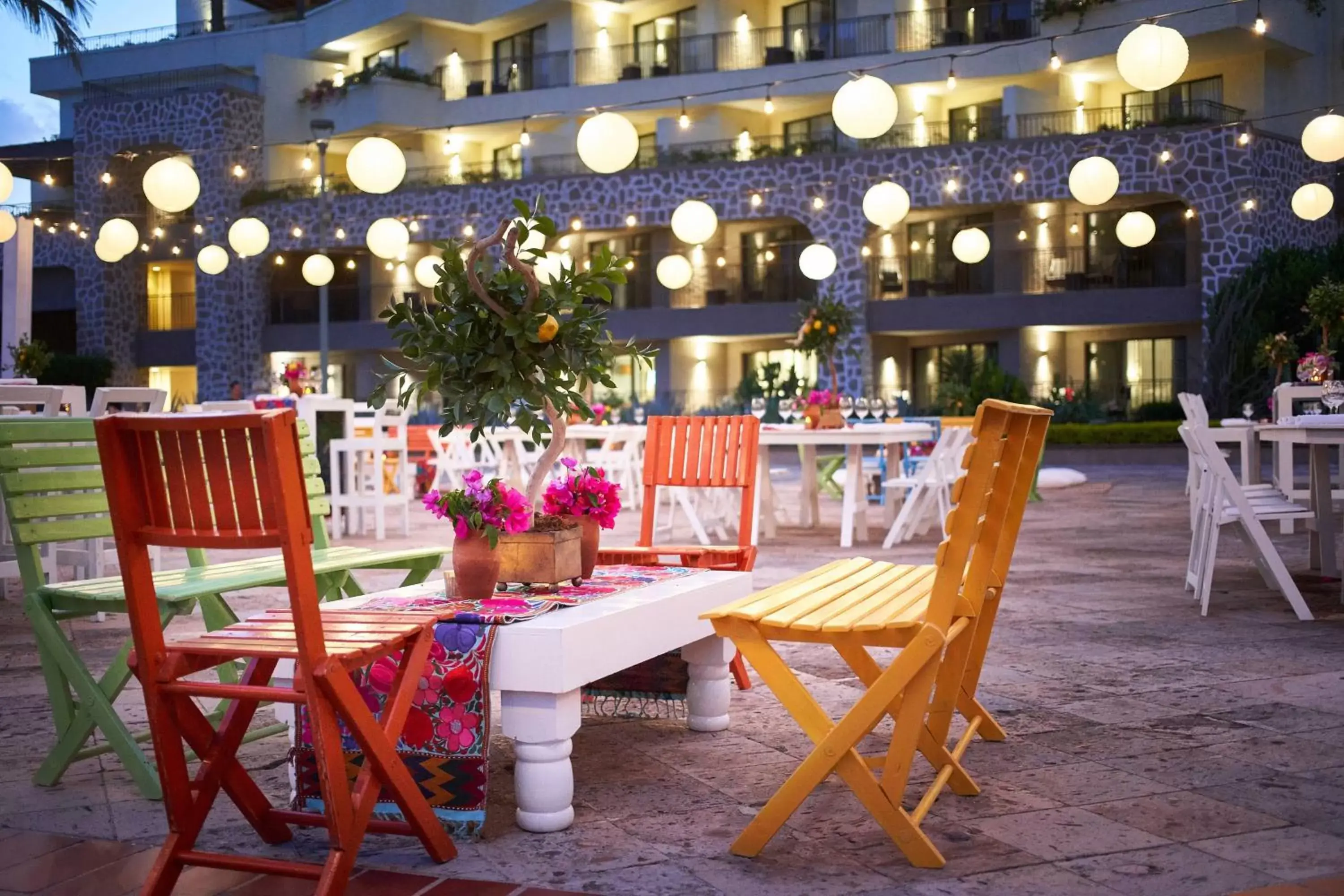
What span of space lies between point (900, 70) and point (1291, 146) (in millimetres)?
5913

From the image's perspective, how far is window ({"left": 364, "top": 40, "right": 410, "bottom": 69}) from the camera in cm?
2664

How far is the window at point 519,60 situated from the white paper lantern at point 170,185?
17255mm

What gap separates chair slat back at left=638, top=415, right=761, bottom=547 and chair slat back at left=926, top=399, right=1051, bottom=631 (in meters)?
1.19

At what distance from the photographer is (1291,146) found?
1967 cm

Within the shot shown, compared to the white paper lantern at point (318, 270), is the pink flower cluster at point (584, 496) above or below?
below

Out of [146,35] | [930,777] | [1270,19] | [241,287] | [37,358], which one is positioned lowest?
[930,777]

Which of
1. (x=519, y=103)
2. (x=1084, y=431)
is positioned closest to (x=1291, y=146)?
(x=1084, y=431)

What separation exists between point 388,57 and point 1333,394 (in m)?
24.1

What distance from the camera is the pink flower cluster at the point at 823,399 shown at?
8.46 m

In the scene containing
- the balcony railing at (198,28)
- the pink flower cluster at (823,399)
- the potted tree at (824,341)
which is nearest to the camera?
the potted tree at (824,341)

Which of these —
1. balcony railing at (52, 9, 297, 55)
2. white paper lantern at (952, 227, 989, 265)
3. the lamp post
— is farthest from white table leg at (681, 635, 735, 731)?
balcony railing at (52, 9, 297, 55)

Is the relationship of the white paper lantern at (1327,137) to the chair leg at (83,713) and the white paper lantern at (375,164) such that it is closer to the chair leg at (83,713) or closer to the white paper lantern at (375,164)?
the white paper lantern at (375,164)

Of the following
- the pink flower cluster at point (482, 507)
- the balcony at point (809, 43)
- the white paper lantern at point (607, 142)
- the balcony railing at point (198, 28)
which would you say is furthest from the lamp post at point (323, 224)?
the pink flower cluster at point (482, 507)

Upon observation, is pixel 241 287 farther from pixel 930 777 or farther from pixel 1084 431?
pixel 930 777
